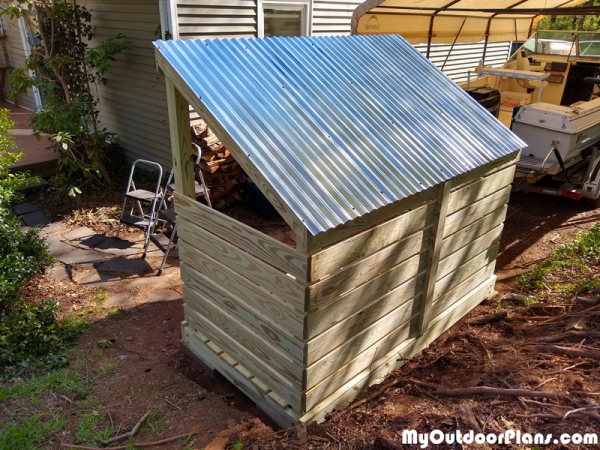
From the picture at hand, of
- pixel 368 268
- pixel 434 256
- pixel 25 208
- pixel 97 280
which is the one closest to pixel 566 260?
pixel 434 256

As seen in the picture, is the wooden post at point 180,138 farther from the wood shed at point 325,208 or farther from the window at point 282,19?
the window at point 282,19

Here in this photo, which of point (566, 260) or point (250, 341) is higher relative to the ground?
point (250, 341)

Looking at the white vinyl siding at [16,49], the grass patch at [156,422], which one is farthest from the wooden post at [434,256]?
the white vinyl siding at [16,49]

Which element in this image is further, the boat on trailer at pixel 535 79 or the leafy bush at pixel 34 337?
the boat on trailer at pixel 535 79

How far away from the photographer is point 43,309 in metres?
4.52

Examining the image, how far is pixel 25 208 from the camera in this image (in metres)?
7.52

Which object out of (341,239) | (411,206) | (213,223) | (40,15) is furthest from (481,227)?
(40,15)

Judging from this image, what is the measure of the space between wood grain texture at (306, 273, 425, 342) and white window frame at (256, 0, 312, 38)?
564 cm

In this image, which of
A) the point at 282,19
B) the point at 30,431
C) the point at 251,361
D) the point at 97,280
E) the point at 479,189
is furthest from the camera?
the point at 282,19

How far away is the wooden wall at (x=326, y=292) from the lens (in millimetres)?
2891

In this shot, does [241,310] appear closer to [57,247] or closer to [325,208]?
[325,208]

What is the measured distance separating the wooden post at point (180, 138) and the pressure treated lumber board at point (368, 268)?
1.41 meters

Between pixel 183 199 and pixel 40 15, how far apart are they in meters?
6.05

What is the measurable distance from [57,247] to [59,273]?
2.59 ft
